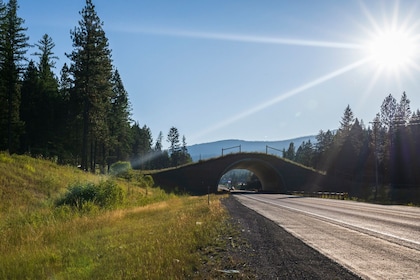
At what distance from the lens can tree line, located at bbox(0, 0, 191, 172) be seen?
42500 millimetres

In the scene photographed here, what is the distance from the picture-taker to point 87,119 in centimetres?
4172

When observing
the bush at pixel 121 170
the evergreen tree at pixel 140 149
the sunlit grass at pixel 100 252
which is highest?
the evergreen tree at pixel 140 149

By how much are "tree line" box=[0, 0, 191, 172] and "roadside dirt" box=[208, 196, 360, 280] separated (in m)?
34.6

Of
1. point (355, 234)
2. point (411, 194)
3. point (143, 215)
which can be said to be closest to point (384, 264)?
point (355, 234)

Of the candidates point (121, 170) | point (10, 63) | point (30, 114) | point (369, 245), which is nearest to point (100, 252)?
point (369, 245)

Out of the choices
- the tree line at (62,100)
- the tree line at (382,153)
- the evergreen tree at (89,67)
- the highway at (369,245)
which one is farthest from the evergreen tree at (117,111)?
the highway at (369,245)

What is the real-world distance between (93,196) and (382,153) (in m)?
65.7

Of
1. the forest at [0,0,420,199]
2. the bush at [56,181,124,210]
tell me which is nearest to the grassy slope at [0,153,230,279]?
the bush at [56,181,124,210]

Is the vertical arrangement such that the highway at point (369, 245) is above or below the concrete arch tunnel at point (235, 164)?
below

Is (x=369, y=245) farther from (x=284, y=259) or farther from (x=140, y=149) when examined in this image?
(x=140, y=149)

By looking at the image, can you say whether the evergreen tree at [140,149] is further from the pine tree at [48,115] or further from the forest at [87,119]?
the pine tree at [48,115]

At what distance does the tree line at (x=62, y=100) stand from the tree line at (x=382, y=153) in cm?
3570

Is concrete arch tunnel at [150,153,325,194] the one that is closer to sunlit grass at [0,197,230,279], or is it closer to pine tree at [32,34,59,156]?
pine tree at [32,34,59,156]

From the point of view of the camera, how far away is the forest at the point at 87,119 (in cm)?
4288
